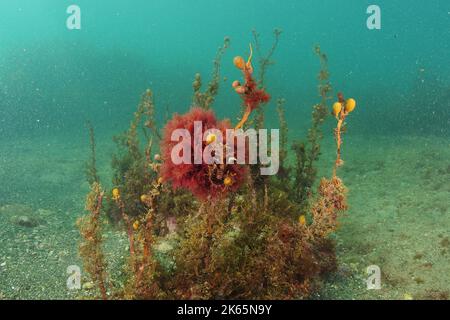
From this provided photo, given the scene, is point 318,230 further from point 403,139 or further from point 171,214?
point 403,139

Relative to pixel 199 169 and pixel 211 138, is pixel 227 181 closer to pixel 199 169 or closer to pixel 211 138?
pixel 199 169

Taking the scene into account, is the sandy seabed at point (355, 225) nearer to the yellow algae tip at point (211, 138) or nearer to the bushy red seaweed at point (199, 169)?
the bushy red seaweed at point (199, 169)

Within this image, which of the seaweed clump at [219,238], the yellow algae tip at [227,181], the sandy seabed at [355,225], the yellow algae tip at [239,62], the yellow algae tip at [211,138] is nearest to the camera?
the yellow algae tip at [239,62]

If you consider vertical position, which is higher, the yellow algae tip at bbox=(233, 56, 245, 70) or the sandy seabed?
the yellow algae tip at bbox=(233, 56, 245, 70)

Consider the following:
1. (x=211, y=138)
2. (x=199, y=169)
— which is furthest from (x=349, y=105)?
(x=199, y=169)

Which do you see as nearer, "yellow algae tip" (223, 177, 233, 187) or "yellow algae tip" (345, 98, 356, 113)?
"yellow algae tip" (345, 98, 356, 113)

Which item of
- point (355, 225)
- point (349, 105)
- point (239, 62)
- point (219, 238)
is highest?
point (239, 62)

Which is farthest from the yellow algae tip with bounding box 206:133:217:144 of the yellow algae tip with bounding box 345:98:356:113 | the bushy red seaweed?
the yellow algae tip with bounding box 345:98:356:113

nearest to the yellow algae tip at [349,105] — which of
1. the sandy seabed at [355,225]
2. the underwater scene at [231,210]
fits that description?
the underwater scene at [231,210]

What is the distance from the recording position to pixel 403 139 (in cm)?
1686

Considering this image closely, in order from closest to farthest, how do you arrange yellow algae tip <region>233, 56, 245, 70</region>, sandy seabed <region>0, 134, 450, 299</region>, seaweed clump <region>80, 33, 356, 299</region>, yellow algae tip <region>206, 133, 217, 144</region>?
yellow algae tip <region>233, 56, 245, 70</region>
yellow algae tip <region>206, 133, 217, 144</region>
seaweed clump <region>80, 33, 356, 299</region>
sandy seabed <region>0, 134, 450, 299</region>

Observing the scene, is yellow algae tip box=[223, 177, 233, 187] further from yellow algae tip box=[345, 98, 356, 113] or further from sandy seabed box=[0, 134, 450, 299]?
sandy seabed box=[0, 134, 450, 299]

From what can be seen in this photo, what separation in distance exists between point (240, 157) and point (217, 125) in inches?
17.2

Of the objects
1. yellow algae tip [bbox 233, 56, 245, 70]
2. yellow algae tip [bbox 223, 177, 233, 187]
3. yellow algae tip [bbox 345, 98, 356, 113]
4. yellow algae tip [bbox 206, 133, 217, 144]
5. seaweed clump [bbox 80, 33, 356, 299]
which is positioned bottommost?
seaweed clump [bbox 80, 33, 356, 299]
